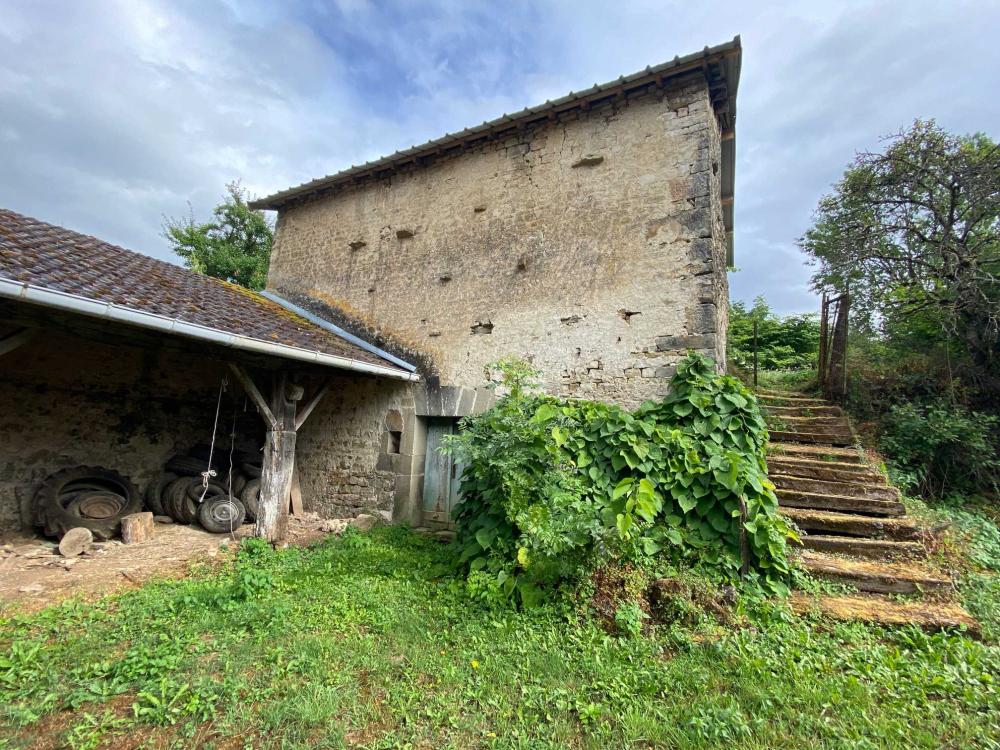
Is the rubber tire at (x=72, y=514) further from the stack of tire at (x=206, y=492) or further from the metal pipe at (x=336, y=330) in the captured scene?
the metal pipe at (x=336, y=330)

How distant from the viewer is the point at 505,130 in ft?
19.3

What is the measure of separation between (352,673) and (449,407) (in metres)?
3.45

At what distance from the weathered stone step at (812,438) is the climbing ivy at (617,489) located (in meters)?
1.66

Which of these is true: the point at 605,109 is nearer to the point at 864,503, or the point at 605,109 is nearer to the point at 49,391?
the point at 864,503

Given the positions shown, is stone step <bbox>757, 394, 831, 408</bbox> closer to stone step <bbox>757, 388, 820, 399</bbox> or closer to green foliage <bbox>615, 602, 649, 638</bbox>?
stone step <bbox>757, 388, 820, 399</bbox>

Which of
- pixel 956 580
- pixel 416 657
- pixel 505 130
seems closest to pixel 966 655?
pixel 956 580

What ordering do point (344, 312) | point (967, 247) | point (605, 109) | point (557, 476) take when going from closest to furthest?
point (557, 476)
point (605, 109)
point (967, 247)
point (344, 312)

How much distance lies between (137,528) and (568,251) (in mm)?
6121

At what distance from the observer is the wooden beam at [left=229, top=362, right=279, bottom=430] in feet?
16.0

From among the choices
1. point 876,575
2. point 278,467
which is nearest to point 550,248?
point 278,467

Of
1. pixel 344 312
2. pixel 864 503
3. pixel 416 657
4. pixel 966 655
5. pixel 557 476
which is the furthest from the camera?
pixel 344 312

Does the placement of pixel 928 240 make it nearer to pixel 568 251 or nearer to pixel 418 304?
pixel 568 251

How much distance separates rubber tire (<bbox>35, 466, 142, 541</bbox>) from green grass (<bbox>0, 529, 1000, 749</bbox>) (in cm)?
246

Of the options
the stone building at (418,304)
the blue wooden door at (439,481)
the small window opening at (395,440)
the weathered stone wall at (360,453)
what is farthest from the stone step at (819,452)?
the small window opening at (395,440)
